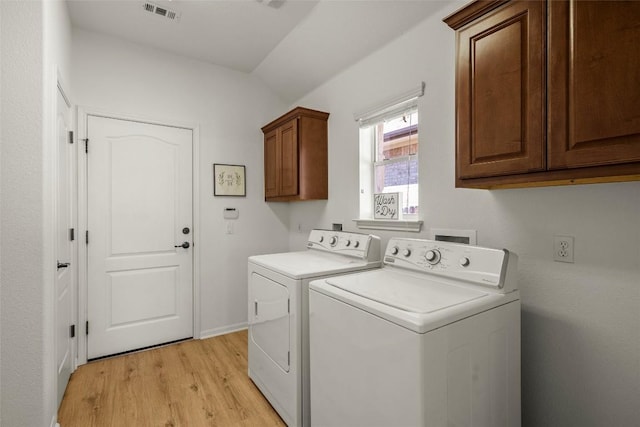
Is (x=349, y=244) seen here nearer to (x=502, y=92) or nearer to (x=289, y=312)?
(x=289, y=312)

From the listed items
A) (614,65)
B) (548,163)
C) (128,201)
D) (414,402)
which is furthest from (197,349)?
(614,65)

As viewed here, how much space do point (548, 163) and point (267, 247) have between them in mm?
2805

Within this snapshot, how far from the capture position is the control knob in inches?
62.5

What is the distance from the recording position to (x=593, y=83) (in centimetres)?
100

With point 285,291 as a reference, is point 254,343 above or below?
below

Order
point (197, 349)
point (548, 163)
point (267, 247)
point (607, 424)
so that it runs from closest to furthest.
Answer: point (548, 163) → point (607, 424) → point (197, 349) → point (267, 247)

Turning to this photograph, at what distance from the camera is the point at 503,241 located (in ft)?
5.23

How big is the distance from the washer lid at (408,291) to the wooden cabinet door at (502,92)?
52cm

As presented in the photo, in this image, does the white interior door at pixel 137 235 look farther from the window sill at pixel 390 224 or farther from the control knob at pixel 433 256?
the control knob at pixel 433 256

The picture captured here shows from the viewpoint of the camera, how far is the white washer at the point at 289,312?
175cm

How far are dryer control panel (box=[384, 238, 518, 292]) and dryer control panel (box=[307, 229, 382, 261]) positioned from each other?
0.95 feet

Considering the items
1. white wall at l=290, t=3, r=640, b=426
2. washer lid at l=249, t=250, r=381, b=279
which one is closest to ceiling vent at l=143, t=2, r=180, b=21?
white wall at l=290, t=3, r=640, b=426

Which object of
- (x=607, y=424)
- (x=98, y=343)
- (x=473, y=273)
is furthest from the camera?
(x=98, y=343)

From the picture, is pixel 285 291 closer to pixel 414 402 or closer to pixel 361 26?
pixel 414 402
